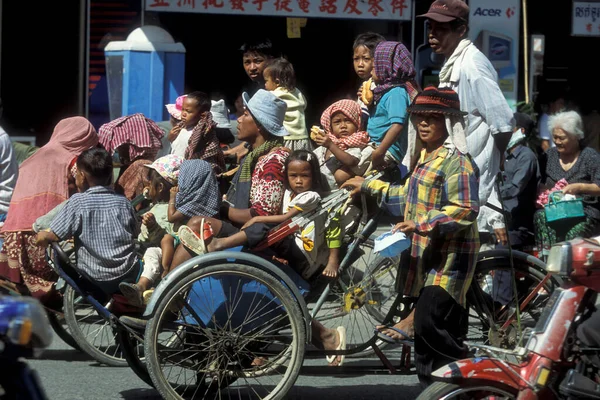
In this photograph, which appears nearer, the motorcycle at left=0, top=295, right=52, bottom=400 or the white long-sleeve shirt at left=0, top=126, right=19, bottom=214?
the motorcycle at left=0, top=295, right=52, bottom=400

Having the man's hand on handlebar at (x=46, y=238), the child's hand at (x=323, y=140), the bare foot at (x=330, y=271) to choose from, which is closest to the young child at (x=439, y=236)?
the bare foot at (x=330, y=271)

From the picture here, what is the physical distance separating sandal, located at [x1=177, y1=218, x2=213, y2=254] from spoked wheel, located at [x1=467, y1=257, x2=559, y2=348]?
1.41 meters

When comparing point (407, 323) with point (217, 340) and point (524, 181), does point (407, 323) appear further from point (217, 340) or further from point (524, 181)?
point (524, 181)

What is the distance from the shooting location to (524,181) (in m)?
7.77

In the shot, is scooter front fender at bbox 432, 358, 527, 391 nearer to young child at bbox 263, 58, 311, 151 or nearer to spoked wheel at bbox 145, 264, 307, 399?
spoked wheel at bbox 145, 264, 307, 399

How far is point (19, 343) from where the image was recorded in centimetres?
334

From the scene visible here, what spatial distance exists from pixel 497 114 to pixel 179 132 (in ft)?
8.09

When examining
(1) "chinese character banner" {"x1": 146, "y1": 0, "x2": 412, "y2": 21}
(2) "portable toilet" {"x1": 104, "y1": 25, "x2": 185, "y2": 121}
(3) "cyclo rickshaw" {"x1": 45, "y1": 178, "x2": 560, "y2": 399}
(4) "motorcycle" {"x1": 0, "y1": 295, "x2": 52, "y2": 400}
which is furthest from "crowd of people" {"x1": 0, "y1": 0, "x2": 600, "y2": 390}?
(1) "chinese character banner" {"x1": 146, "y1": 0, "x2": 412, "y2": 21}

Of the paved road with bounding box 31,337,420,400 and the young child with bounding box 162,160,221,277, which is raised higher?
the young child with bounding box 162,160,221,277

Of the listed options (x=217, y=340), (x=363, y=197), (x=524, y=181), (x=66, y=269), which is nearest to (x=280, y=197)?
(x=363, y=197)

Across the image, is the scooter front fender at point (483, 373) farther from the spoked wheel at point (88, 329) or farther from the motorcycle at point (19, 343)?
the spoked wheel at point (88, 329)

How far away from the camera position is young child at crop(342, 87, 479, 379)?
4934mm

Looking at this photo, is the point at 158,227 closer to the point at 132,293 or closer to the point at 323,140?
the point at 132,293

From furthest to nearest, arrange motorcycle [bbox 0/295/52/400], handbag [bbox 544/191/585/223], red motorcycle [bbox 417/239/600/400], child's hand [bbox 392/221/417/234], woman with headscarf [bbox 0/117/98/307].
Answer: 1. handbag [bbox 544/191/585/223]
2. woman with headscarf [bbox 0/117/98/307]
3. child's hand [bbox 392/221/417/234]
4. red motorcycle [bbox 417/239/600/400]
5. motorcycle [bbox 0/295/52/400]
